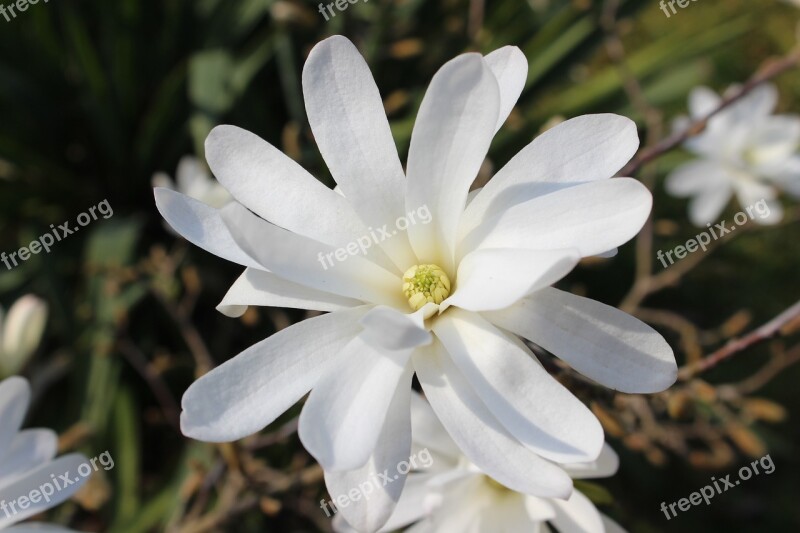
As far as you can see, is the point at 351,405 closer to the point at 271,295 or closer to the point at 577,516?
the point at 271,295

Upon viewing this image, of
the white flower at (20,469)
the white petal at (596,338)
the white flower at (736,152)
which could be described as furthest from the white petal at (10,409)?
the white flower at (736,152)

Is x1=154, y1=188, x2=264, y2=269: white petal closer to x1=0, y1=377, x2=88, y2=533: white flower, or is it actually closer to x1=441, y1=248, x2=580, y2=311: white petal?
x1=441, y1=248, x2=580, y2=311: white petal

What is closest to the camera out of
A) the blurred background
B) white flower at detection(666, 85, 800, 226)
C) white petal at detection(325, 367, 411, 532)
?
white petal at detection(325, 367, 411, 532)

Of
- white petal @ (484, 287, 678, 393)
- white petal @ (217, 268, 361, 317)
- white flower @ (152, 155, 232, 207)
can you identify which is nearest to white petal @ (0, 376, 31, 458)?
white petal @ (217, 268, 361, 317)

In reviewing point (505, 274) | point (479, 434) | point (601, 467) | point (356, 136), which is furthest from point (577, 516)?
point (356, 136)

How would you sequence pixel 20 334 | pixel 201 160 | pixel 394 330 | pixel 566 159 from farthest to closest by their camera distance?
pixel 201 160, pixel 20 334, pixel 566 159, pixel 394 330

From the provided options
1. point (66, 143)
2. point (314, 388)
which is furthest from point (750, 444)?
point (66, 143)

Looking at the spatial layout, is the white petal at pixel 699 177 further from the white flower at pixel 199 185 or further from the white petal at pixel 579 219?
the white petal at pixel 579 219
